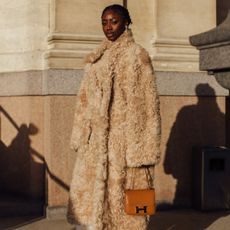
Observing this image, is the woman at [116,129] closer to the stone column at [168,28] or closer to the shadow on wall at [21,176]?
the shadow on wall at [21,176]

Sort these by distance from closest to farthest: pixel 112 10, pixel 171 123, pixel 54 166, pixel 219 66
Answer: pixel 219 66, pixel 112 10, pixel 54 166, pixel 171 123

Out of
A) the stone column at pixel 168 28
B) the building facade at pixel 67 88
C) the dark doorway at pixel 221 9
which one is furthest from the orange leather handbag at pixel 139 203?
the dark doorway at pixel 221 9

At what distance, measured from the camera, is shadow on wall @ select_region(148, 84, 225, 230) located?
796cm

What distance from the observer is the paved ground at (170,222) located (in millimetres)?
6739

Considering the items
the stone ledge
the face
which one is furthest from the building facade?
the face

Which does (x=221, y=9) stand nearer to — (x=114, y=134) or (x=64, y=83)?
(x=64, y=83)

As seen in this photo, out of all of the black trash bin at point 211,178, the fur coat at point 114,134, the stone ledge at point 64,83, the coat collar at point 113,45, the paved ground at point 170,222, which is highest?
the coat collar at point 113,45

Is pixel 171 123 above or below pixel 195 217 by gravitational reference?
above

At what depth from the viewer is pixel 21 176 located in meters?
8.05

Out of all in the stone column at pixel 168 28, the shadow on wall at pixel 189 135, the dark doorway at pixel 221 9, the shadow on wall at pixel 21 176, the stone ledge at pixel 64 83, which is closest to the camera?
the stone ledge at pixel 64 83

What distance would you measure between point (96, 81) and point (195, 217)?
288cm

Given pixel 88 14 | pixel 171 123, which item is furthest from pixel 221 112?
pixel 88 14

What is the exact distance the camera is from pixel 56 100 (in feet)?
24.0

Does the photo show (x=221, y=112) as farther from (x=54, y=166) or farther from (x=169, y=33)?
(x=54, y=166)
